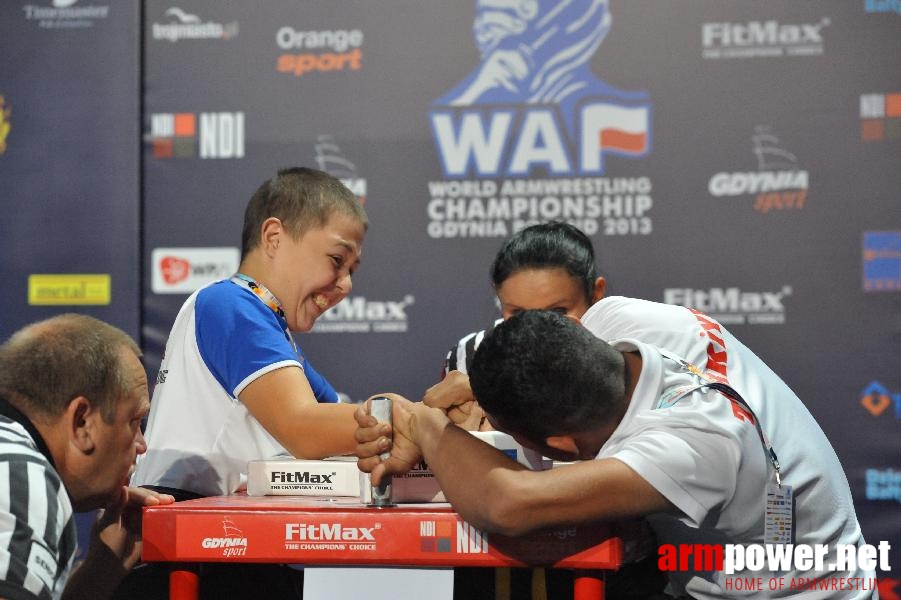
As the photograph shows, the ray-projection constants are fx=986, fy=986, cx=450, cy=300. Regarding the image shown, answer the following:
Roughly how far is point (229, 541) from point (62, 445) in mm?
291

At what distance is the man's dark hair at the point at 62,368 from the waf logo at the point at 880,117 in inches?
124

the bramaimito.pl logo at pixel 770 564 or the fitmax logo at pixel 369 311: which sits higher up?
the fitmax logo at pixel 369 311

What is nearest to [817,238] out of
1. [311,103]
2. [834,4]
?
[834,4]

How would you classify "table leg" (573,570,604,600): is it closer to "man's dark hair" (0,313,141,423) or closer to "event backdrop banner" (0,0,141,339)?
"man's dark hair" (0,313,141,423)

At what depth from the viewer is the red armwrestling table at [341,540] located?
1477 mm

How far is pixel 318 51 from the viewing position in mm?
4059

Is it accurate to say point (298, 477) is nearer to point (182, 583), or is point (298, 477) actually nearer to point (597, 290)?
point (182, 583)

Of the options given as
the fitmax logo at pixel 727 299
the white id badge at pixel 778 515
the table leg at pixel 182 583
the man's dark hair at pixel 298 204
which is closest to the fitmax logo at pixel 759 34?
the fitmax logo at pixel 727 299

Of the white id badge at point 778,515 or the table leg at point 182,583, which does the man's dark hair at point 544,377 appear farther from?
the table leg at point 182,583

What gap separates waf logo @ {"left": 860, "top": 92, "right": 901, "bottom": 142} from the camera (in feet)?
12.3

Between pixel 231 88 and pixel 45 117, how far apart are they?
0.82m

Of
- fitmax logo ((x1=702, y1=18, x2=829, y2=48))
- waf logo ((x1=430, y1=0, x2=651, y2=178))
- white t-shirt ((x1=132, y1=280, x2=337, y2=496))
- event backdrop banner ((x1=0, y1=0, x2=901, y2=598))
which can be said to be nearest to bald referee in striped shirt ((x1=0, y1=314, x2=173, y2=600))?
white t-shirt ((x1=132, y1=280, x2=337, y2=496))

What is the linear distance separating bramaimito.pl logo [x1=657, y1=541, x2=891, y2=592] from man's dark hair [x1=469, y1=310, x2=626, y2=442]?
322mm

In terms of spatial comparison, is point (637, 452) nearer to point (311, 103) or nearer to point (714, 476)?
point (714, 476)
